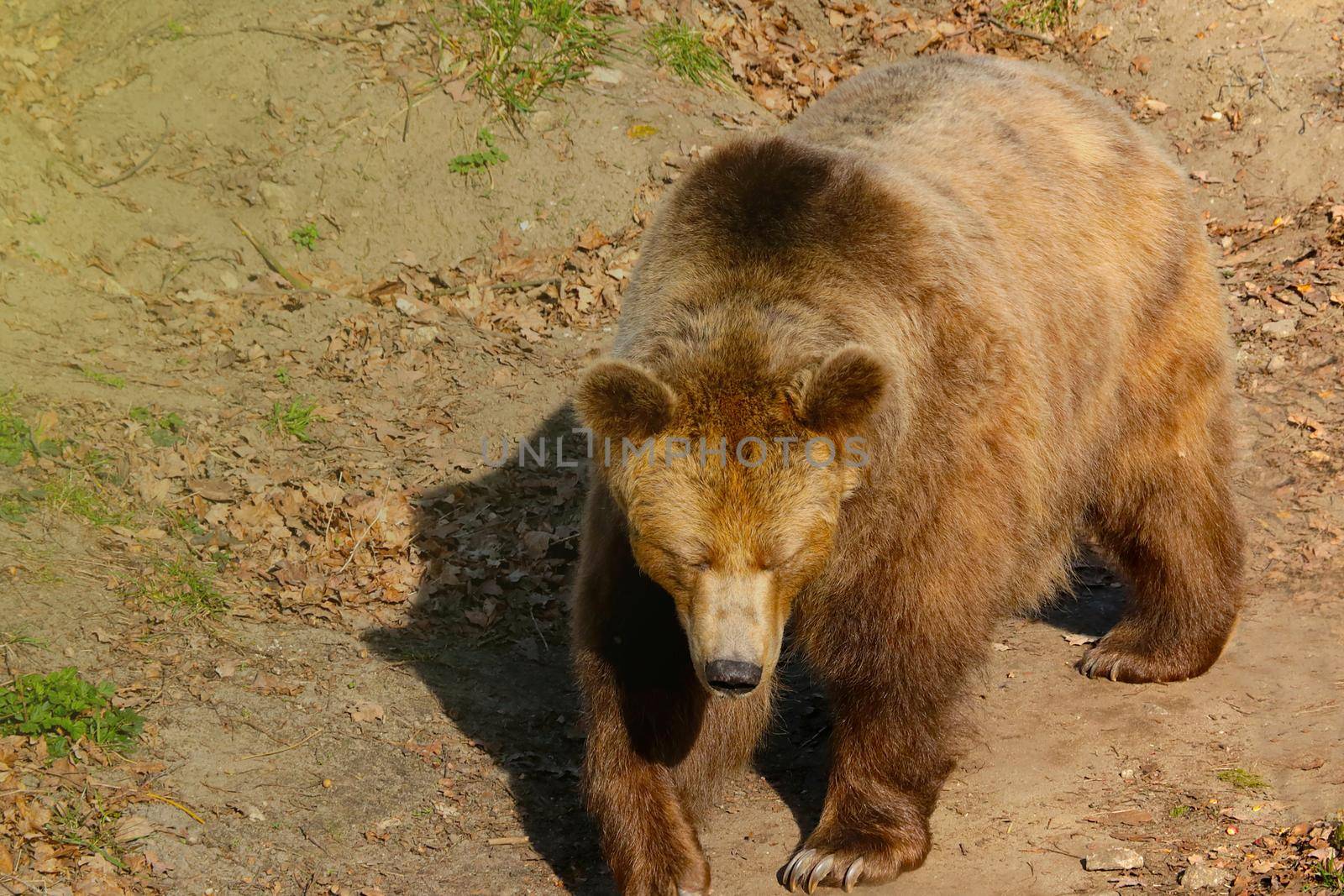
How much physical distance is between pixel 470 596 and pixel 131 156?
3971 millimetres

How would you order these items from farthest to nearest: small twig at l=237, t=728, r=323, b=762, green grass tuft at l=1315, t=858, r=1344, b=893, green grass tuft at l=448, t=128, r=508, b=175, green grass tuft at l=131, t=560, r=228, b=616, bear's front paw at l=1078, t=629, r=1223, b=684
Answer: green grass tuft at l=448, t=128, r=508, b=175, bear's front paw at l=1078, t=629, r=1223, b=684, green grass tuft at l=131, t=560, r=228, b=616, small twig at l=237, t=728, r=323, b=762, green grass tuft at l=1315, t=858, r=1344, b=893

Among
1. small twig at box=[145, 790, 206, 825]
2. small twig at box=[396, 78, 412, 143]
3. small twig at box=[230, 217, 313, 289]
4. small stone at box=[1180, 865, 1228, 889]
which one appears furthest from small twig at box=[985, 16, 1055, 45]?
small twig at box=[145, 790, 206, 825]

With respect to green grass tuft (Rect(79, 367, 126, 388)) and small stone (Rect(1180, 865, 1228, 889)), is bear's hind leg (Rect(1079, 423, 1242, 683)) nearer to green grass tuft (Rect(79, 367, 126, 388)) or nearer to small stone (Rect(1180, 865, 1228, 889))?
small stone (Rect(1180, 865, 1228, 889))

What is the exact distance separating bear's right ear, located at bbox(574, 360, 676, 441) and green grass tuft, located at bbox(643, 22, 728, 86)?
6.32 m

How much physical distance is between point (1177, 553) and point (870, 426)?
267 centimetres

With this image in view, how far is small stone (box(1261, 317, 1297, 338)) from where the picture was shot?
26.9 ft

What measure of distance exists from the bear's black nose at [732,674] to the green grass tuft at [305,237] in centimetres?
549

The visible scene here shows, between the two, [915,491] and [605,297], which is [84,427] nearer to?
[605,297]

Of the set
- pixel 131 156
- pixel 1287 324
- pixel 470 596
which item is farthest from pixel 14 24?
pixel 1287 324

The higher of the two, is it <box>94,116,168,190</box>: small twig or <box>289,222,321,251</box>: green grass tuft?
<box>94,116,168,190</box>: small twig

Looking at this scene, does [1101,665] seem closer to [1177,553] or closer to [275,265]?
[1177,553]

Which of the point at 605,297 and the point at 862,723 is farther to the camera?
the point at 605,297

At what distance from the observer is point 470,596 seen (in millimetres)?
6645

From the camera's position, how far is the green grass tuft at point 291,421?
23.3 ft
